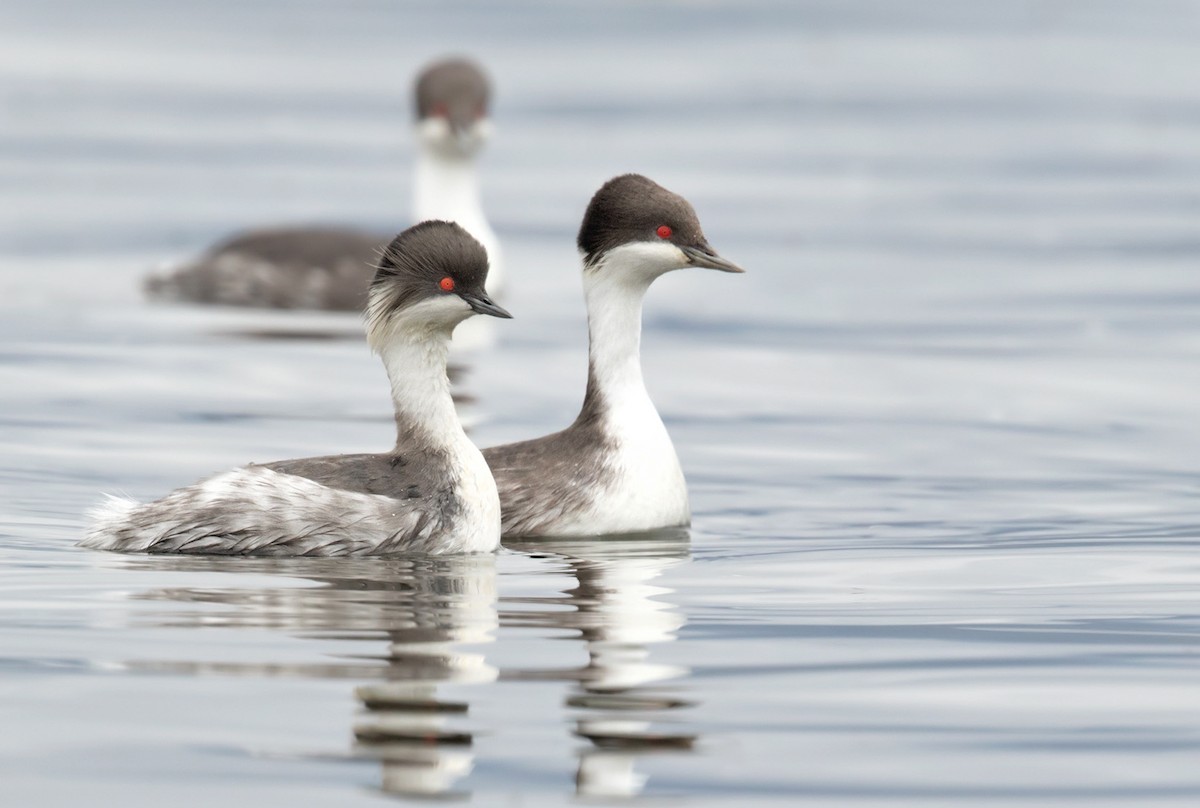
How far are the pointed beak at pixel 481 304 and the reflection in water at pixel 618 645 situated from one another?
1070 mm

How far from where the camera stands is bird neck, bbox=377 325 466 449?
405 inches

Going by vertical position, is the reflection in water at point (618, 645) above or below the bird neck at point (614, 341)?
below

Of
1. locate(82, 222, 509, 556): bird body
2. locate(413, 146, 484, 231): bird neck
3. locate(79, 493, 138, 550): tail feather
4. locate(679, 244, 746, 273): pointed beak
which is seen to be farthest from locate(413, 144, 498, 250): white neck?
locate(79, 493, 138, 550): tail feather

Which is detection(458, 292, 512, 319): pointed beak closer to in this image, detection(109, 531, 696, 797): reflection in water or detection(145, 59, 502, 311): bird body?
detection(109, 531, 696, 797): reflection in water

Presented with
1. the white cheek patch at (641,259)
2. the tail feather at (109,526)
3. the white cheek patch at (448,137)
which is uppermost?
the white cheek patch at (448,137)

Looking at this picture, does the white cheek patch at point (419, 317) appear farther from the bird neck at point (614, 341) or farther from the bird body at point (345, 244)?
the bird body at point (345, 244)

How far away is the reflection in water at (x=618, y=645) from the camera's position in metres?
6.91

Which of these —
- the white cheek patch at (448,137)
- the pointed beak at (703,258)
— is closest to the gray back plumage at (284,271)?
the white cheek patch at (448,137)

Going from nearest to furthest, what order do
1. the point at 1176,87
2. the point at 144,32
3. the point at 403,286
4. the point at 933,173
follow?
the point at 403,286, the point at 933,173, the point at 1176,87, the point at 144,32

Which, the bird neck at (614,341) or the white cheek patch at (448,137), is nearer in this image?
the bird neck at (614,341)

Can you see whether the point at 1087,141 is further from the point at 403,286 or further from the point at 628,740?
the point at 628,740

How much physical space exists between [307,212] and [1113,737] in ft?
64.9

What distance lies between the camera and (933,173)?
29203mm

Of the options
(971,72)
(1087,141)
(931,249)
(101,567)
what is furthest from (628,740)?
(971,72)
